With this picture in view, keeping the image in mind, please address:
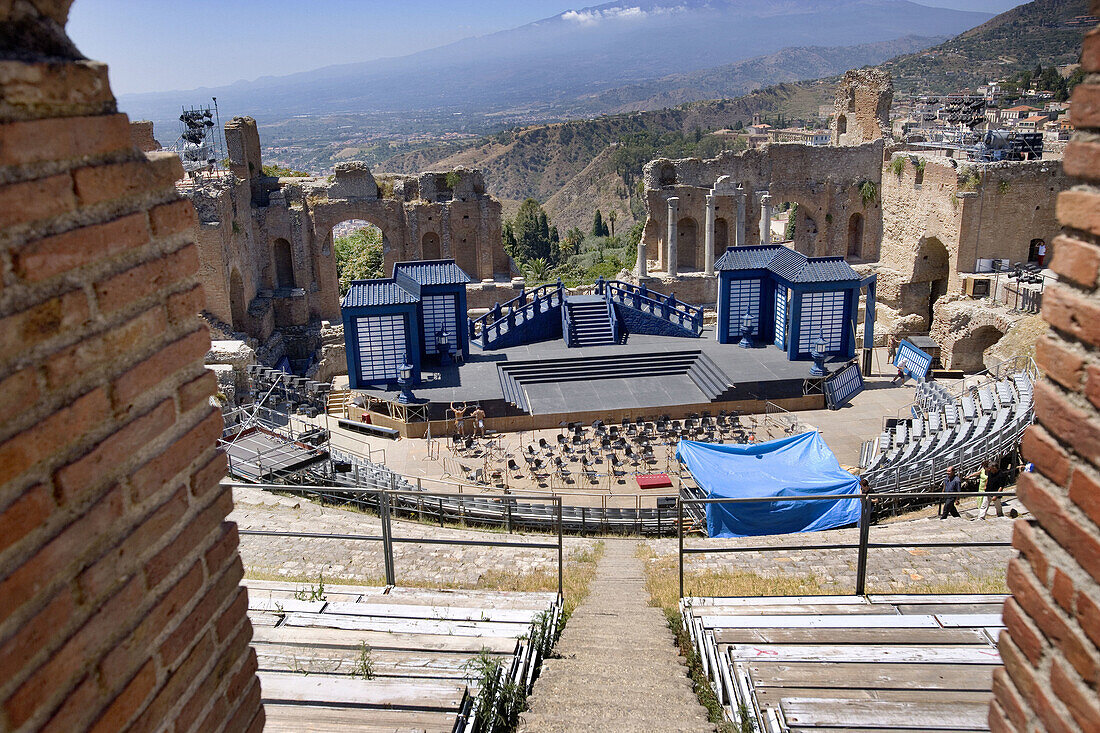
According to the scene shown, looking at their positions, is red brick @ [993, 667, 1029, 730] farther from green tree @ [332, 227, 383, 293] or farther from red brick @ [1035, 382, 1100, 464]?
green tree @ [332, 227, 383, 293]

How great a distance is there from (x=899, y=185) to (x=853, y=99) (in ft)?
26.7

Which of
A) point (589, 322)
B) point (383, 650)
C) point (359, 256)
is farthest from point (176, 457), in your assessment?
point (359, 256)

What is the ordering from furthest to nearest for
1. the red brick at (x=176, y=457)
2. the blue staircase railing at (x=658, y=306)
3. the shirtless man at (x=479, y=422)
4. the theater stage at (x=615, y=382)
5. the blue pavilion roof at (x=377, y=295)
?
the blue staircase railing at (x=658, y=306) < the blue pavilion roof at (x=377, y=295) < the theater stage at (x=615, y=382) < the shirtless man at (x=479, y=422) < the red brick at (x=176, y=457)

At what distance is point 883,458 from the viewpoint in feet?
50.7

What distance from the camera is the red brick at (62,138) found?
7.55 feet

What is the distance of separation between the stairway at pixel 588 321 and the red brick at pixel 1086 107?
20651 mm

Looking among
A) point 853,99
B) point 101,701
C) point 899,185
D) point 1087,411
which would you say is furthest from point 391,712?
point 853,99

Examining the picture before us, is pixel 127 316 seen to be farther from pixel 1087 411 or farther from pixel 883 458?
pixel 883 458

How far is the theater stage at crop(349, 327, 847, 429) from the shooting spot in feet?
63.1

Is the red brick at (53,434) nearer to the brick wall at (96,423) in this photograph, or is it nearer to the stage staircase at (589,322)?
the brick wall at (96,423)

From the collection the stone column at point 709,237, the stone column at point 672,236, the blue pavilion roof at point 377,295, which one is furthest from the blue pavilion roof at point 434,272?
the stone column at point 709,237

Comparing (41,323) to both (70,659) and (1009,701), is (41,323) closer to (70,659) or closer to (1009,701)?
(70,659)

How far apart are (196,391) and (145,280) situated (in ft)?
1.59

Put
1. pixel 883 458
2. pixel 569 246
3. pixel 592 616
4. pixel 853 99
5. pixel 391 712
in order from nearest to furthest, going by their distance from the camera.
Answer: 1. pixel 391 712
2. pixel 592 616
3. pixel 883 458
4. pixel 853 99
5. pixel 569 246
